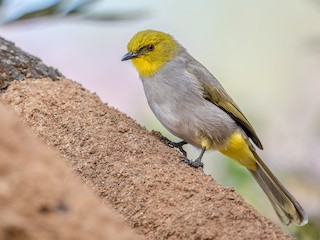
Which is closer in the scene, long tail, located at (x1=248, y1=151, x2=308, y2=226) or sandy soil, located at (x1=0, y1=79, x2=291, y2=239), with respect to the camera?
sandy soil, located at (x1=0, y1=79, x2=291, y2=239)

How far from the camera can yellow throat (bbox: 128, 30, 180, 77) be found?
190 inches

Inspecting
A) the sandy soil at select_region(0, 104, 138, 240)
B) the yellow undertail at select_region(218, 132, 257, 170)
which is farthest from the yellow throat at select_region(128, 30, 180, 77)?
the sandy soil at select_region(0, 104, 138, 240)

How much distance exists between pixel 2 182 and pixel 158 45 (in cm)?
327

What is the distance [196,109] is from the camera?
4.59 metres

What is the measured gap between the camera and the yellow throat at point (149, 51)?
4.82 metres

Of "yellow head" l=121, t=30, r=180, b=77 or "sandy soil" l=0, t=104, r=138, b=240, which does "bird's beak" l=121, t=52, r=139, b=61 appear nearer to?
"yellow head" l=121, t=30, r=180, b=77

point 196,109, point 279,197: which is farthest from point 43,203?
point 279,197

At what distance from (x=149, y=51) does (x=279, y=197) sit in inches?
46.4

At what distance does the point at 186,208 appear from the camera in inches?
115

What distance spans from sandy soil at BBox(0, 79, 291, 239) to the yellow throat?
2.96 feet

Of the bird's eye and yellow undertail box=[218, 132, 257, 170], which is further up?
the bird's eye

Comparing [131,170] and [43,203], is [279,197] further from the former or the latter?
[43,203]

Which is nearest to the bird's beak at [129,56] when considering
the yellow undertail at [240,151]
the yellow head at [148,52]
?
the yellow head at [148,52]

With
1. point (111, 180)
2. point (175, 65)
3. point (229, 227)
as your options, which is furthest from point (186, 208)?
point (175, 65)
